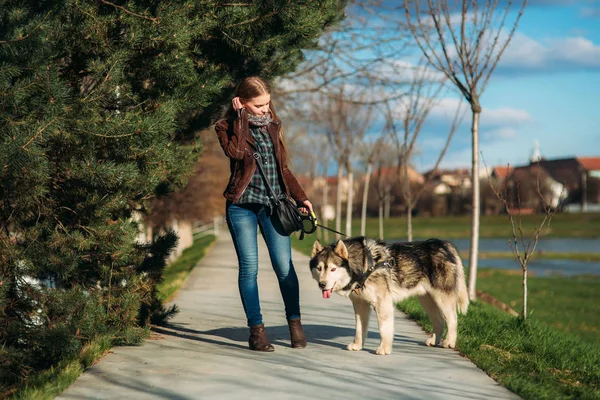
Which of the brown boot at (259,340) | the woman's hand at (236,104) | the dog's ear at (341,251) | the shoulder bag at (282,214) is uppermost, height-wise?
the woman's hand at (236,104)

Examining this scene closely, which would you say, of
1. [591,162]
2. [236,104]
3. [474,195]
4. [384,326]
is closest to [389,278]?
[384,326]

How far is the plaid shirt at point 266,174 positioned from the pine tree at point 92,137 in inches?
27.3

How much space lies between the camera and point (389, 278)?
255 inches

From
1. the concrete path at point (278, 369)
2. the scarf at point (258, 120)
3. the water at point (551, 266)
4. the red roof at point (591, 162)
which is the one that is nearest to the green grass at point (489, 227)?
the water at point (551, 266)

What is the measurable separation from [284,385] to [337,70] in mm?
10577

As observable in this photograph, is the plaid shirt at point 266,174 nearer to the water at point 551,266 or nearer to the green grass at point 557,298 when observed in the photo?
the green grass at point 557,298

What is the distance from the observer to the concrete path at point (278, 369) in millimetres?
4852

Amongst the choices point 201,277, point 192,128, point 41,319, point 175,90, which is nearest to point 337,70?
point 201,277

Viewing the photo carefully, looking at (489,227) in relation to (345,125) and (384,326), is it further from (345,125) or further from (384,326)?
(384,326)

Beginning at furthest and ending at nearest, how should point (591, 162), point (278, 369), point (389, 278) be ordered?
point (591, 162) < point (389, 278) < point (278, 369)

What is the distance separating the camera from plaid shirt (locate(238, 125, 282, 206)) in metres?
6.31

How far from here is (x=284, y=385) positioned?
5.03m

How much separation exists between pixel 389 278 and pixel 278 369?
1432 mm

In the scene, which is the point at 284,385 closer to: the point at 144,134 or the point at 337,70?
the point at 144,134
